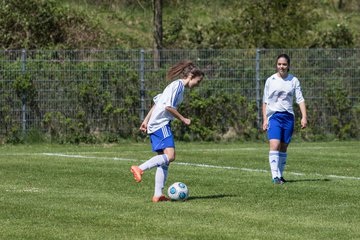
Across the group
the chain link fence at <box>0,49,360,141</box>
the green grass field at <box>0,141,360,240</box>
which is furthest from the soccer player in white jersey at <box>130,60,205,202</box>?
the chain link fence at <box>0,49,360,141</box>

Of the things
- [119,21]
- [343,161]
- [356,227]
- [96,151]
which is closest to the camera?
[356,227]

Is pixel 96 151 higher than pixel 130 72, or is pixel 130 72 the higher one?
pixel 130 72

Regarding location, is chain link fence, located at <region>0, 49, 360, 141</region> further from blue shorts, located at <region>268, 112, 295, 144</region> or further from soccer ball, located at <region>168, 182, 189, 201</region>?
soccer ball, located at <region>168, 182, 189, 201</region>

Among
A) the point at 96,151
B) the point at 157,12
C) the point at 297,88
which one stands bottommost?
the point at 96,151

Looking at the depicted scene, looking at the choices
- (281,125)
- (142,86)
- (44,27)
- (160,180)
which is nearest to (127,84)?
(142,86)

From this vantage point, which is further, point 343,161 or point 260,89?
point 260,89

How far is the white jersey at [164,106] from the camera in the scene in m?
12.7

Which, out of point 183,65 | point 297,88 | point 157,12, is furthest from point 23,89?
point 183,65

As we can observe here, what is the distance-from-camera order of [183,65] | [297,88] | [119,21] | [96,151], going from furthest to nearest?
[119,21], [96,151], [297,88], [183,65]

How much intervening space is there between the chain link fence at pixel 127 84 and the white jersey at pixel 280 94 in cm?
1093

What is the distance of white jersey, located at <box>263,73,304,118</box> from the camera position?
51.1 ft

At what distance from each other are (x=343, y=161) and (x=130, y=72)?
886cm

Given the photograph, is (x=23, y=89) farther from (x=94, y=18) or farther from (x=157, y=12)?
(x=94, y=18)

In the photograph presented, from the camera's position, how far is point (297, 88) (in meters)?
15.7
